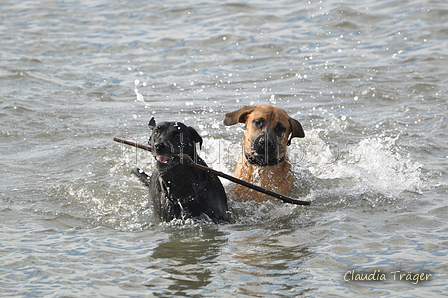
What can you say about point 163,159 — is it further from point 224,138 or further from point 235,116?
point 224,138

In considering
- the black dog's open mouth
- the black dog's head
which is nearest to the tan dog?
the black dog's head

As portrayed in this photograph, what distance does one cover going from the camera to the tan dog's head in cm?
651

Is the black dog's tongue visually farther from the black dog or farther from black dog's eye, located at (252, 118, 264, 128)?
black dog's eye, located at (252, 118, 264, 128)

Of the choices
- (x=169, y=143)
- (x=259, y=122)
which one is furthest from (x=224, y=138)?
(x=169, y=143)

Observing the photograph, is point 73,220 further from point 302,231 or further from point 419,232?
point 419,232

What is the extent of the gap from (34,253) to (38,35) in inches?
486

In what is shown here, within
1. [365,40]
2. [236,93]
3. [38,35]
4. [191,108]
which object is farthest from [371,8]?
[38,35]

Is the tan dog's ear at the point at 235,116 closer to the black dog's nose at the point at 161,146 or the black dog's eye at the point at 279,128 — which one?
the black dog's eye at the point at 279,128

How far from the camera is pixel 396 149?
27.8ft

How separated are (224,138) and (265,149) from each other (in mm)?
2835

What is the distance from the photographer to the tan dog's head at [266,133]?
6.51 metres

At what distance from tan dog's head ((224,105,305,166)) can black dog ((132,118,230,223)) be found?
A: 770 millimetres

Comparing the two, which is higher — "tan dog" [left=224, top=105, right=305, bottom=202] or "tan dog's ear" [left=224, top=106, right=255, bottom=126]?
"tan dog's ear" [left=224, top=106, right=255, bottom=126]

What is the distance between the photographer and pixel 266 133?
649 cm
